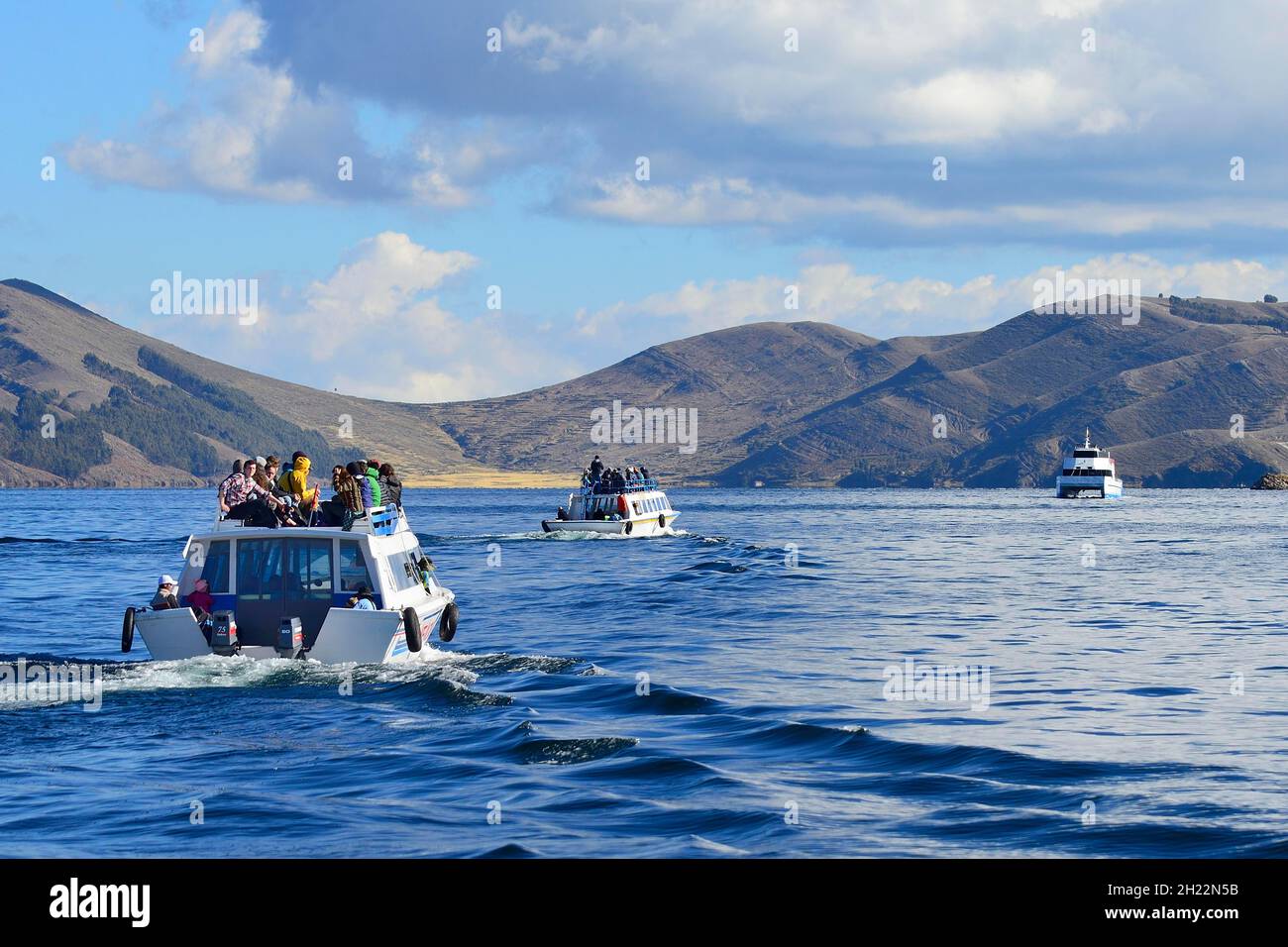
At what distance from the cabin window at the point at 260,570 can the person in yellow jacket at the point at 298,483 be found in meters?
1.76

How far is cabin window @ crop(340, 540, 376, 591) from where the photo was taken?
96.2ft

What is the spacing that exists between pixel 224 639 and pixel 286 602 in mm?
1443

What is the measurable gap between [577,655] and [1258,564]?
4933cm

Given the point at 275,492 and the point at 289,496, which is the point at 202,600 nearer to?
the point at 275,492

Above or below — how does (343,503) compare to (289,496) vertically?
below

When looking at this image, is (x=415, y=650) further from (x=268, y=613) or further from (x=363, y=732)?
(x=363, y=732)

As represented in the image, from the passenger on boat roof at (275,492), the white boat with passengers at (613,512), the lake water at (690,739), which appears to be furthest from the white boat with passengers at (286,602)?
the white boat with passengers at (613,512)

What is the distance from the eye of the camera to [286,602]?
28.9m

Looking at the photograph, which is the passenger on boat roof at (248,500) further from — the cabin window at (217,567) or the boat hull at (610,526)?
the boat hull at (610,526)

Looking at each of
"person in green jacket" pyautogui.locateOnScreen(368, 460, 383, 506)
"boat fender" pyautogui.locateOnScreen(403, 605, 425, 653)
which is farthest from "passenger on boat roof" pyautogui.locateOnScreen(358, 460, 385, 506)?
"boat fender" pyautogui.locateOnScreen(403, 605, 425, 653)

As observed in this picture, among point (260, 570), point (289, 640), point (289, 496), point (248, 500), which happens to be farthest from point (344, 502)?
point (289, 640)

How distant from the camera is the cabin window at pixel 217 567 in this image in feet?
94.5
